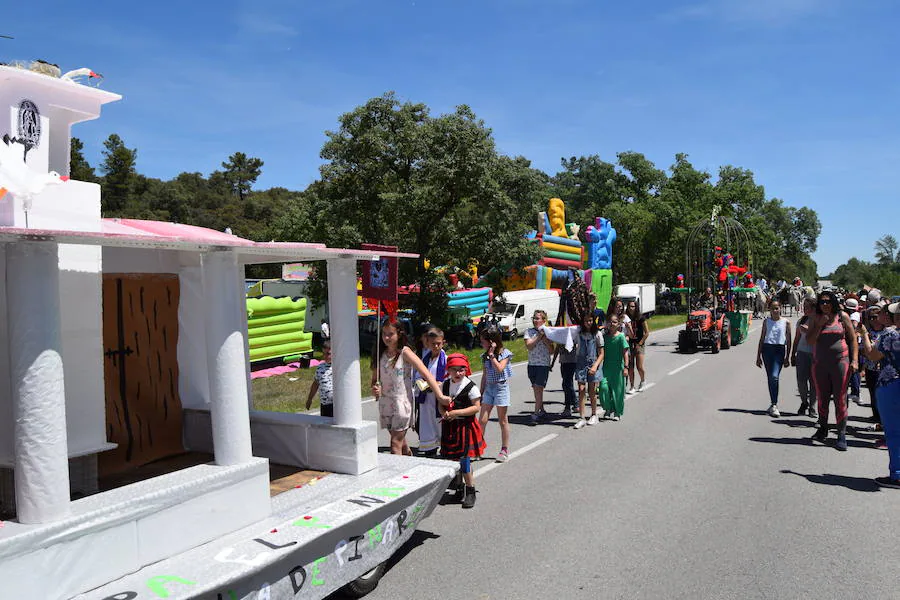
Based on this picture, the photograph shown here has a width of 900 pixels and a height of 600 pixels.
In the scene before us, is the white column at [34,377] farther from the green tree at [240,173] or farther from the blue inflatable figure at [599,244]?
the green tree at [240,173]

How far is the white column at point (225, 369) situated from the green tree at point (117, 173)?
6266 cm

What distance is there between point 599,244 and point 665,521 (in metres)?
35.5

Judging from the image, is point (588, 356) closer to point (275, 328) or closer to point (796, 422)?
point (796, 422)

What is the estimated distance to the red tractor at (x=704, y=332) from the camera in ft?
70.4

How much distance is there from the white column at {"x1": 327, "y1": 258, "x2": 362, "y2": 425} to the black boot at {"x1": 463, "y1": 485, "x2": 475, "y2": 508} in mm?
1607

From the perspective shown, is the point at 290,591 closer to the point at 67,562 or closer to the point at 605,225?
the point at 67,562

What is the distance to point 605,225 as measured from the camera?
42.1 meters

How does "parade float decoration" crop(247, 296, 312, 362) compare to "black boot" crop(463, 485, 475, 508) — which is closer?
"black boot" crop(463, 485, 475, 508)

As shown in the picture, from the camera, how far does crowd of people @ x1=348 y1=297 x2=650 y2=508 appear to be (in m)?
6.39

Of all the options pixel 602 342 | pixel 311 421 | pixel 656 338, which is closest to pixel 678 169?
pixel 656 338

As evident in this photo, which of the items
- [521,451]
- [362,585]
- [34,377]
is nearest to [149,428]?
[362,585]

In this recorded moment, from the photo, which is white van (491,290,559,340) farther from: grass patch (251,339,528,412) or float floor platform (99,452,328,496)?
float floor platform (99,452,328,496)

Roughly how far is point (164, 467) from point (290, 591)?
2580 millimetres

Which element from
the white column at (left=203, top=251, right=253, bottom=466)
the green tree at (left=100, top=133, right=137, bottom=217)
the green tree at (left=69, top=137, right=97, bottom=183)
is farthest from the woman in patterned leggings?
the green tree at (left=100, top=133, right=137, bottom=217)
